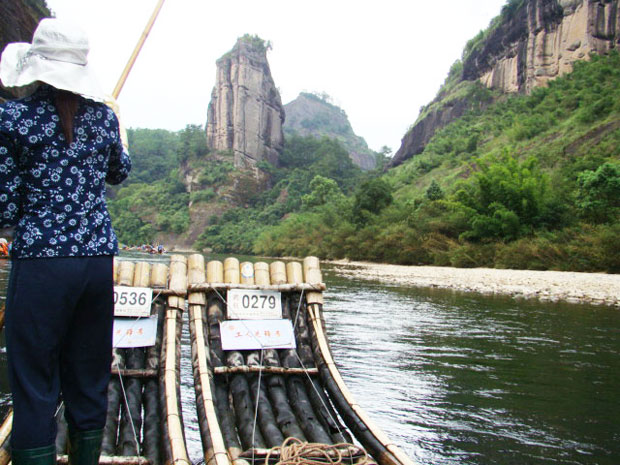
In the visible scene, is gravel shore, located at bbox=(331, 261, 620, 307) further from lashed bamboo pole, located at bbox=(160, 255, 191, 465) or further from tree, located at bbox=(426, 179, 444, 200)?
tree, located at bbox=(426, 179, 444, 200)

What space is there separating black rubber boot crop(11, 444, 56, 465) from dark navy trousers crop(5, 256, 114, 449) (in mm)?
17

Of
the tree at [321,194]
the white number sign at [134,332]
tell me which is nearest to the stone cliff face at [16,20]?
the white number sign at [134,332]

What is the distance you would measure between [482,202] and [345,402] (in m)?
21.8

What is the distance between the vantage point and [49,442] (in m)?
1.71

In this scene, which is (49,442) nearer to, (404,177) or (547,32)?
(404,177)

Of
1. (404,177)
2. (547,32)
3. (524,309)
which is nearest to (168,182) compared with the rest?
(404,177)

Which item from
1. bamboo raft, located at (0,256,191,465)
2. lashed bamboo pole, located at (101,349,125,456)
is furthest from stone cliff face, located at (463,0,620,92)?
lashed bamboo pole, located at (101,349,125,456)

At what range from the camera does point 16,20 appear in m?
15.0

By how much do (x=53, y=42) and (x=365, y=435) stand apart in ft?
7.75

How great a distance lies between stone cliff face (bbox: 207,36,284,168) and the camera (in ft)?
263

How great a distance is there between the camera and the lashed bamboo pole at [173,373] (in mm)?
2510

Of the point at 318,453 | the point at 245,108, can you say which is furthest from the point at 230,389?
the point at 245,108

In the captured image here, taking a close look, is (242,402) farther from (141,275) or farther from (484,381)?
(484,381)

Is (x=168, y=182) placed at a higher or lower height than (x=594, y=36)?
lower
